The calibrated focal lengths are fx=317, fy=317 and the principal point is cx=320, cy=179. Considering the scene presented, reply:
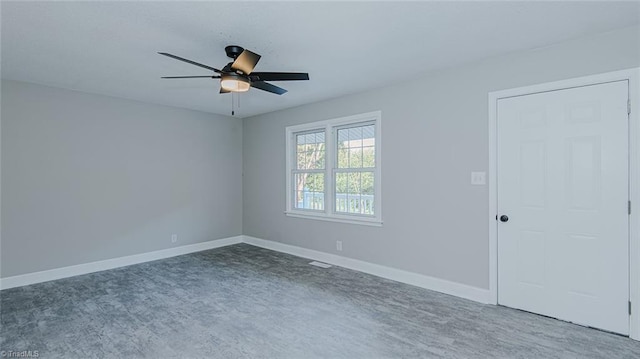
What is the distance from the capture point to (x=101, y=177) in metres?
4.62

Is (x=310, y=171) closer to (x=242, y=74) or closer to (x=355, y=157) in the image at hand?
(x=355, y=157)

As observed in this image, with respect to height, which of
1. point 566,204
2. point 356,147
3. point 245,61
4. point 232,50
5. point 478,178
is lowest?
point 566,204

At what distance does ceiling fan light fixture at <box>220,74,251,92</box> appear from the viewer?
2688mm

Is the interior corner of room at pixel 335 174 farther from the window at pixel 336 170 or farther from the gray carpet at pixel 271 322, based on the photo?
the gray carpet at pixel 271 322

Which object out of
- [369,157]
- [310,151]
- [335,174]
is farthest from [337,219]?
[310,151]

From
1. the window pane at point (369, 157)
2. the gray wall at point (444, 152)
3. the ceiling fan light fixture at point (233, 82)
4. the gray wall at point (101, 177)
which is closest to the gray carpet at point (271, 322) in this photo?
the gray wall at point (444, 152)

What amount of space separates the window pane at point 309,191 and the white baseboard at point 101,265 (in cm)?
180

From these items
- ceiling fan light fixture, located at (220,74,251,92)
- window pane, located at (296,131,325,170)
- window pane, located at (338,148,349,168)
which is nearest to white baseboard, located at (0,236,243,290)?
window pane, located at (296,131,325,170)

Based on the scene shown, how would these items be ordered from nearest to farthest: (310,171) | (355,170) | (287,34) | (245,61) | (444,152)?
(245,61)
(287,34)
(444,152)
(355,170)
(310,171)

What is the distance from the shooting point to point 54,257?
419 cm

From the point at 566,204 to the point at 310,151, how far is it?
11.5 ft

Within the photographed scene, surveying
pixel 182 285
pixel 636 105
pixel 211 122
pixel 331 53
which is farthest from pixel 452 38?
pixel 211 122

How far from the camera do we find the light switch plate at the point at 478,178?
132 inches

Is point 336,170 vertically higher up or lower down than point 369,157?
lower down
